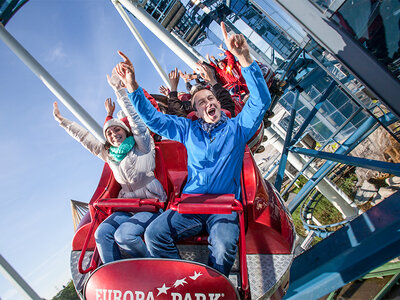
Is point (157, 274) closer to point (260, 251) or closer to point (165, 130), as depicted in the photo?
point (260, 251)

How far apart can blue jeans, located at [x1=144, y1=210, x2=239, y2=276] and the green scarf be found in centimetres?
61

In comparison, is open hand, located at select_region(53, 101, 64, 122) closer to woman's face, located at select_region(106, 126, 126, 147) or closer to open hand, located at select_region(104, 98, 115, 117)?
open hand, located at select_region(104, 98, 115, 117)

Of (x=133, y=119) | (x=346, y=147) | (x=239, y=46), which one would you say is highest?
(x=239, y=46)

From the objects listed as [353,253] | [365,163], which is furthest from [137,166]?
[365,163]

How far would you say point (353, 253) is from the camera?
116 cm

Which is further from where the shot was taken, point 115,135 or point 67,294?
point 67,294

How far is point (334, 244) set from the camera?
4.32 ft

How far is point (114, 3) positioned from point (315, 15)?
744 cm

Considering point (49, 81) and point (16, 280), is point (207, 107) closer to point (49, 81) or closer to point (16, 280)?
point (49, 81)

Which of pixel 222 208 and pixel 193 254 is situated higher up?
pixel 222 208

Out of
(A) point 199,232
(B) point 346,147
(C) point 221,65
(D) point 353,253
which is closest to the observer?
(D) point 353,253

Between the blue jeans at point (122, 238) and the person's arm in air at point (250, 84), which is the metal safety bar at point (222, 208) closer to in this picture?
the blue jeans at point (122, 238)

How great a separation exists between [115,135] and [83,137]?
1.36 ft

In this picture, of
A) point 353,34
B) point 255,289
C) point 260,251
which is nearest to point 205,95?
point 353,34
